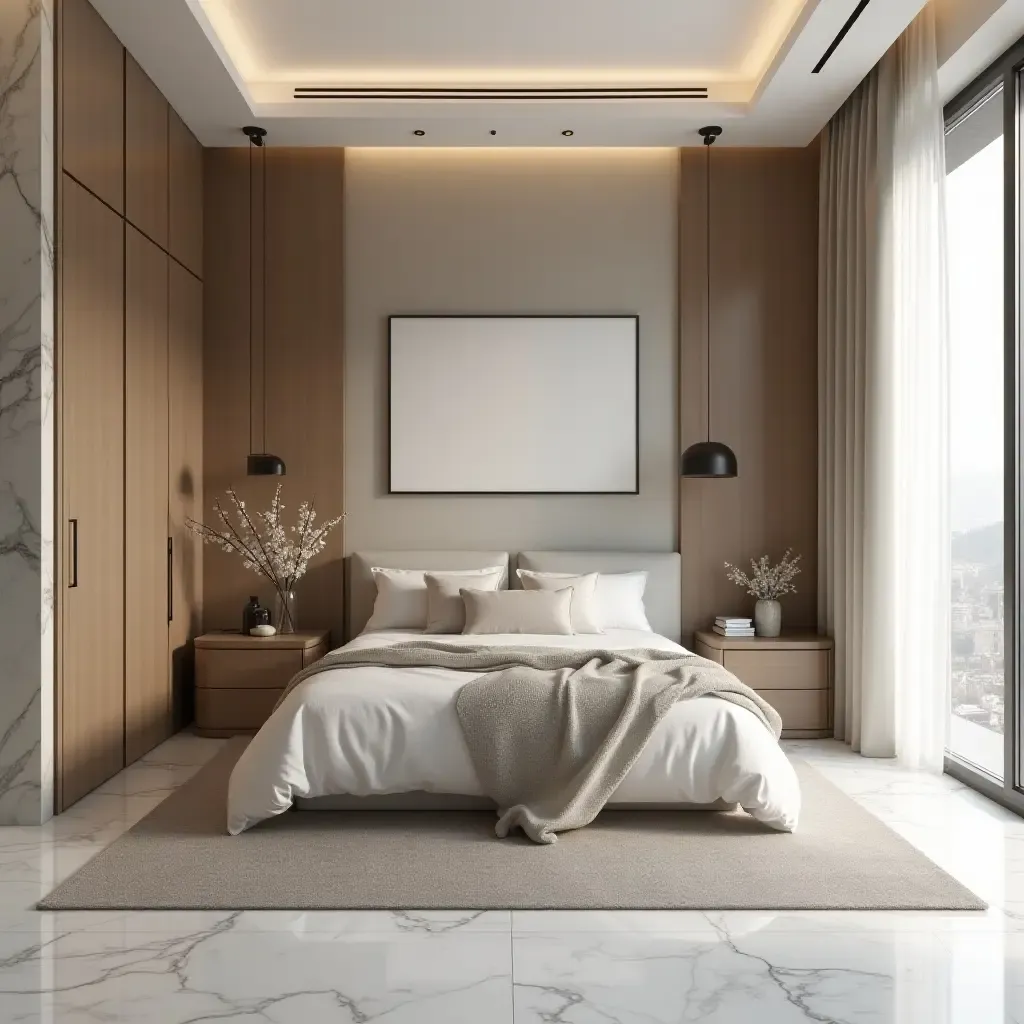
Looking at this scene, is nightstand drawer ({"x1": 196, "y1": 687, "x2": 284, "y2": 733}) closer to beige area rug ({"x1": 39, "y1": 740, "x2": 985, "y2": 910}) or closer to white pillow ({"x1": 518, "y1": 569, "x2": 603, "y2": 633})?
beige area rug ({"x1": 39, "y1": 740, "x2": 985, "y2": 910})

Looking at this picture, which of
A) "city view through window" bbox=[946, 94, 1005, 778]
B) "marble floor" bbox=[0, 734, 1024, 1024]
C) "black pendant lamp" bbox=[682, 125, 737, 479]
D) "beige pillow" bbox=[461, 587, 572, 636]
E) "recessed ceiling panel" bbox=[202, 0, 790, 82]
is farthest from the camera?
"black pendant lamp" bbox=[682, 125, 737, 479]

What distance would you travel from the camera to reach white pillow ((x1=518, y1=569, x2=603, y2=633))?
16.7 ft

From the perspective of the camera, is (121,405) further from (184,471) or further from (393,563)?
(393,563)

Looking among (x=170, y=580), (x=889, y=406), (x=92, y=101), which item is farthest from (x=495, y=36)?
(x=170, y=580)

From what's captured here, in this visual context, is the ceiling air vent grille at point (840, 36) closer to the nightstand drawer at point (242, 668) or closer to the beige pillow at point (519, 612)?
the beige pillow at point (519, 612)

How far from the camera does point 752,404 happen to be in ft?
18.5

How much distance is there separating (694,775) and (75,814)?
88.4 inches

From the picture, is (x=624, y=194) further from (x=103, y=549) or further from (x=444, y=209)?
(x=103, y=549)

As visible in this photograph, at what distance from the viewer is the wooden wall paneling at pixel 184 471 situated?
5137 mm

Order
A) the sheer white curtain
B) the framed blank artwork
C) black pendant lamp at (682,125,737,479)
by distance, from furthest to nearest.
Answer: the framed blank artwork, black pendant lamp at (682,125,737,479), the sheer white curtain

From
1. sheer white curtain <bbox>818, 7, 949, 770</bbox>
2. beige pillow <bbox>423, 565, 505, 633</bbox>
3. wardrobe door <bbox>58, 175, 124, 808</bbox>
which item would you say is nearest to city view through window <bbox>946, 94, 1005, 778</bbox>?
sheer white curtain <bbox>818, 7, 949, 770</bbox>

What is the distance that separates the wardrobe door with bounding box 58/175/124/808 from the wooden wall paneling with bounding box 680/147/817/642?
2.90 metres

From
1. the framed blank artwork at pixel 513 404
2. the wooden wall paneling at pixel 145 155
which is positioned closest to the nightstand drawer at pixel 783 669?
the framed blank artwork at pixel 513 404

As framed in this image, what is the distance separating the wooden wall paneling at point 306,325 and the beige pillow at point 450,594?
69 centimetres
